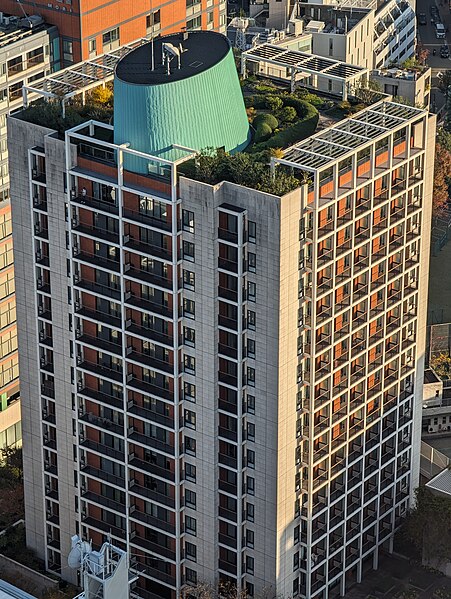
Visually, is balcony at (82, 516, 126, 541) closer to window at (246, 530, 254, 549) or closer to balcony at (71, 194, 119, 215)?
window at (246, 530, 254, 549)

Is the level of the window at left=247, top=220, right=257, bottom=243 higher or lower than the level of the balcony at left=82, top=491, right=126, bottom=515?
higher

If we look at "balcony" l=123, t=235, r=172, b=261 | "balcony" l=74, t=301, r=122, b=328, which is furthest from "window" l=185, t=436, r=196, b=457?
"balcony" l=123, t=235, r=172, b=261

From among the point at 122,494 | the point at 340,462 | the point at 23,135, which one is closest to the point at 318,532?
the point at 340,462

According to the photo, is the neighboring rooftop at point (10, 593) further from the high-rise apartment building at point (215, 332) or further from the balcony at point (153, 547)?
the balcony at point (153, 547)

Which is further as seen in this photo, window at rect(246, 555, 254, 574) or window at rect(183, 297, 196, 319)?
window at rect(246, 555, 254, 574)

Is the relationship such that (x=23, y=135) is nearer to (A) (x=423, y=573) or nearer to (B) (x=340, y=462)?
(B) (x=340, y=462)

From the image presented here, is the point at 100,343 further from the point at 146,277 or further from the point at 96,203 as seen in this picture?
the point at 96,203

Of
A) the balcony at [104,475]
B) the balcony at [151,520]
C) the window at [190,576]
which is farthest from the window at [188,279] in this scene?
the window at [190,576]
